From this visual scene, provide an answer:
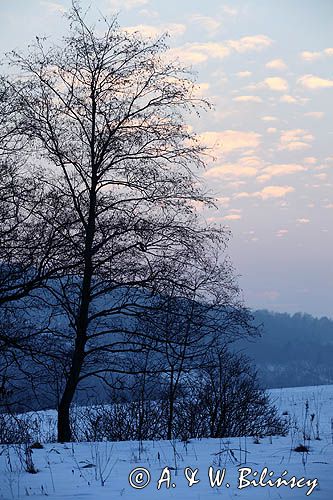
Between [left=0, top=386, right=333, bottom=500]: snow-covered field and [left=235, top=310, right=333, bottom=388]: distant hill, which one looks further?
[left=235, top=310, right=333, bottom=388]: distant hill

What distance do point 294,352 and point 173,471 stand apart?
11212 cm

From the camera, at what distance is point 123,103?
13344 mm

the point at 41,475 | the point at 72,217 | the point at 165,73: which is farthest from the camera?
the point at 165,73

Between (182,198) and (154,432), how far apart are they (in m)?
5.76

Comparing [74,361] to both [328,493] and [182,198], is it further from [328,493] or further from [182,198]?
[328,493]

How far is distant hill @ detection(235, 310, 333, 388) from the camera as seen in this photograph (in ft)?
308

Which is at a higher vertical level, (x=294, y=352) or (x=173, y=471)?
(x=294, y=352)

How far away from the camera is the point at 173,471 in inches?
283

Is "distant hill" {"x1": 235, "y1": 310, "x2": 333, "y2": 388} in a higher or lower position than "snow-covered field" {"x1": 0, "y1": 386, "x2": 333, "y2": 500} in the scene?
higher

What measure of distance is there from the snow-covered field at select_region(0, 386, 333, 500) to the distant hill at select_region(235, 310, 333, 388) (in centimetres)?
7390

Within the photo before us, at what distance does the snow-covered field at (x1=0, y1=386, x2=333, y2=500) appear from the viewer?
6.07m

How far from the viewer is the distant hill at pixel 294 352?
93.8 m

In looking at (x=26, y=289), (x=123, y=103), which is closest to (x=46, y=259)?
(x=26, y=289)

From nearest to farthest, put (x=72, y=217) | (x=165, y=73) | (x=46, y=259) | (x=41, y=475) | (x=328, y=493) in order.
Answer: (x=328, y=493) → (x=41, y=475) → (x=46, y=259) → (x=72, y=217) → (x=165, y=73)
